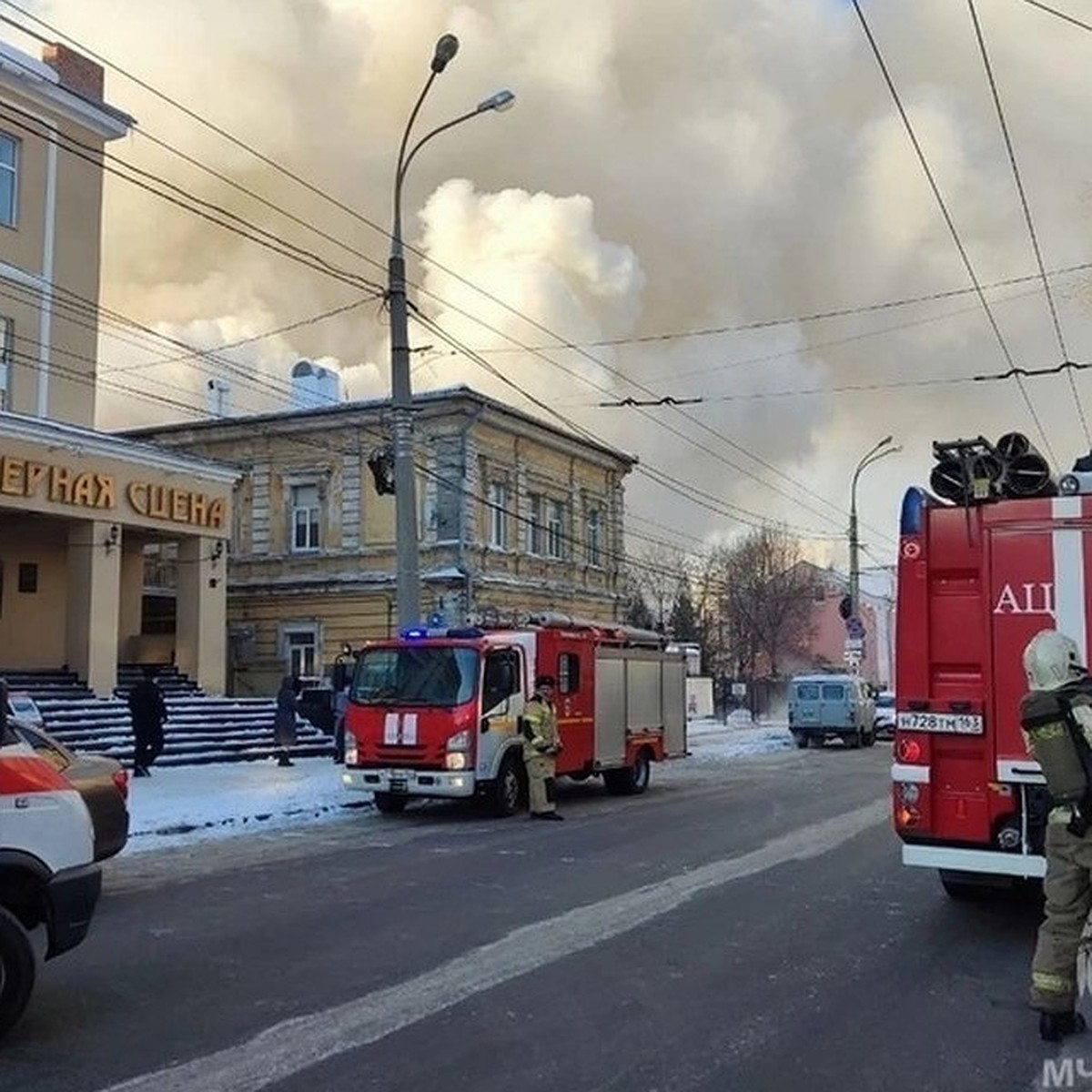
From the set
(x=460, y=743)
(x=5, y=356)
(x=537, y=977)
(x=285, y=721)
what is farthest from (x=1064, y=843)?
(x=5, y=356)

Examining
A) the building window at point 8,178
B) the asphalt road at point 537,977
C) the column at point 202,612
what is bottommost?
the asphalt road at point 537,977

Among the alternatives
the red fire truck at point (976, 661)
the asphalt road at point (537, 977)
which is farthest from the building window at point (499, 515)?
the red fire truck at point (976, 661)

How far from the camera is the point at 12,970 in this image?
6.02m

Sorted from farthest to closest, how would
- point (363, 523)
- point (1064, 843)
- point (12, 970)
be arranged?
point (363, 523), point (1064, 843), point (12, 970)

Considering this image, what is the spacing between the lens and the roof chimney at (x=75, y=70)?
2981cm

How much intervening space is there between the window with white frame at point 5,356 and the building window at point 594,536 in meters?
20.0

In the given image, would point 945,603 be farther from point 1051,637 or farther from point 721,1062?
point 721,1062

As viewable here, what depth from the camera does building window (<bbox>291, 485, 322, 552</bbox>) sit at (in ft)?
126

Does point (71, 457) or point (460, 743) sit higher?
point (71, 457)

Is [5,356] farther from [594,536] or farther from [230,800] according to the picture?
[594,536]

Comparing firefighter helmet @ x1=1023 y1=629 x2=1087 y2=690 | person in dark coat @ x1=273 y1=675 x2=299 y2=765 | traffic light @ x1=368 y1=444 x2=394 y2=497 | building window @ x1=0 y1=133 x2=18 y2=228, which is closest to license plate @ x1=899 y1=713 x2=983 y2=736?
firefighter helmet @ x1=1023 y1=629 x2=1087 y2=690

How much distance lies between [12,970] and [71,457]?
71.2 feet

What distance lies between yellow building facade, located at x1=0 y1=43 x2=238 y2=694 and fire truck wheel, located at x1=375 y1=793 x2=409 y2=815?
1121 cm

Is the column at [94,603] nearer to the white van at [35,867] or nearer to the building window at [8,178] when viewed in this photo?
the building window at [8,178]
